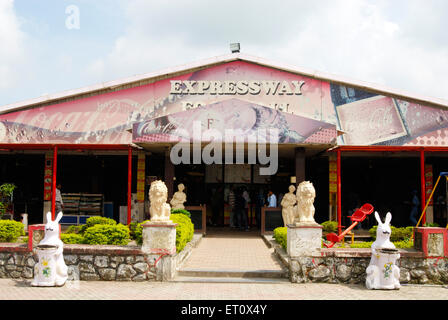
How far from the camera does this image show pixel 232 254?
11609 millimetres

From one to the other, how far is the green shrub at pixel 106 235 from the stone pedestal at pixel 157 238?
159 cm

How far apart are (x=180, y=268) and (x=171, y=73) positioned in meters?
10.2

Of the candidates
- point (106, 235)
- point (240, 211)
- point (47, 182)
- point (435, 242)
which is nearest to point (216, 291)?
point (106, 235)

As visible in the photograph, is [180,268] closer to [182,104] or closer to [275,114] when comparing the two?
[275,114]

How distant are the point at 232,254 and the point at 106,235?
3.43 metres

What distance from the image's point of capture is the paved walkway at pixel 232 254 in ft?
32.4

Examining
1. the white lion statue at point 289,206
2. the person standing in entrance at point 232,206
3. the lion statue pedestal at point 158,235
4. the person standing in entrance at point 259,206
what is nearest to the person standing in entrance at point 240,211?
the person standing in entrance at point 232,206

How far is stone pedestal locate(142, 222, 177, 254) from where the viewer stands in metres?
8.77

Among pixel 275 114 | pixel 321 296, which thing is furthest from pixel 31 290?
pixel 275 114

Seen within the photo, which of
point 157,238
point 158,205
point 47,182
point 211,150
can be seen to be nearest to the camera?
point 157,238

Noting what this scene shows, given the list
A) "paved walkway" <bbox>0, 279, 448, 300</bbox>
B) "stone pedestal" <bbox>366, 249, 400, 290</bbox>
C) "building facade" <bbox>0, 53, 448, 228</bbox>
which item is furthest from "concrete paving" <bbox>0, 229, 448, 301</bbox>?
"building facade" <bbox>0, 53, 448, 228</bbox>

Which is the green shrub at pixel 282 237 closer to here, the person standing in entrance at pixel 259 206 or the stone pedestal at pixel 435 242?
the stone pedestal at pixel 435 242

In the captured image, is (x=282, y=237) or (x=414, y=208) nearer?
(x=282, y=237)

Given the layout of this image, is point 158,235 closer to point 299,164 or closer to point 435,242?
point 435,242
